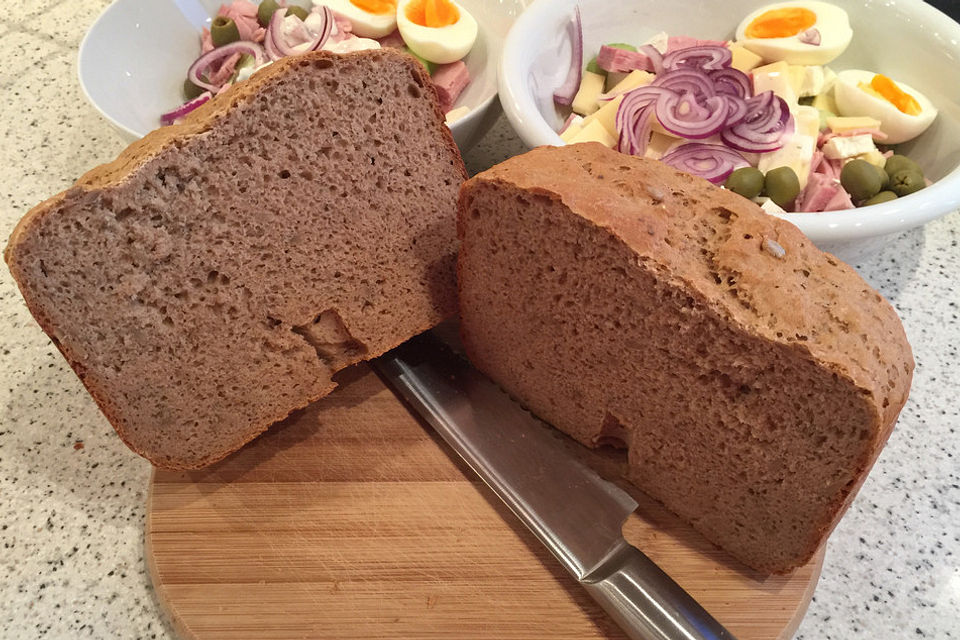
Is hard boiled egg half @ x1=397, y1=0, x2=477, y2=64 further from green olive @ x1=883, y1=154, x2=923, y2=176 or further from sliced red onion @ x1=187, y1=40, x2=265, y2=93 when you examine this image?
green olive @ x1=883, y1=154, x2=923, y2=176

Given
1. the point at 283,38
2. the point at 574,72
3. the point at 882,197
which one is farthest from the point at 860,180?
the point at 283,38

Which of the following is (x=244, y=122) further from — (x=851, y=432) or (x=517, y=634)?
(x=851, y=432)

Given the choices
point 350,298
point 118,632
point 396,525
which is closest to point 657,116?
point 350,298

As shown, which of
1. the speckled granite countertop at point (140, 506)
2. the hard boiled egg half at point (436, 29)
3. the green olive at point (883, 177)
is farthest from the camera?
the hard boiled egg half at point (436, 29)

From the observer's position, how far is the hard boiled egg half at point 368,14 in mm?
2311

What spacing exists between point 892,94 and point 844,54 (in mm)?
305

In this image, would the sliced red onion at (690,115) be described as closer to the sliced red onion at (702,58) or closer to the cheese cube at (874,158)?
the sliced red onion at (702,58)

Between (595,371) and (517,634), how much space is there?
0.53 meters

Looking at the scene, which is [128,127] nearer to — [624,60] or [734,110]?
[624,60]

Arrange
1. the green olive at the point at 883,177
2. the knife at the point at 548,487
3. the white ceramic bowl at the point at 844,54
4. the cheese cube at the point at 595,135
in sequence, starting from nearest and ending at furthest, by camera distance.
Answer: the knife at the point at 548,487 < the white ceramic bowl at the point at 844,54 < the green olive at the point at 883,177 < the cheese cube at the point at 595,135

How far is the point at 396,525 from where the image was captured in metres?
1.45

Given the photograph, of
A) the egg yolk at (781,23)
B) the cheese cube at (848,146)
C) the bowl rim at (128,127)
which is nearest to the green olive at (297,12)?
the bowl rim at (128,127)

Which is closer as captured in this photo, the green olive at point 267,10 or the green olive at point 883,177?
the green olive at point 883,177

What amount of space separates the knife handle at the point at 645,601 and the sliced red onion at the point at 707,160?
106 cm
